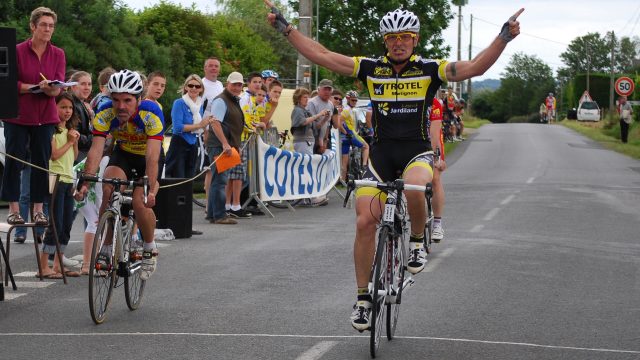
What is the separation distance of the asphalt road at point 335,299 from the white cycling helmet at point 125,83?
1739 mm

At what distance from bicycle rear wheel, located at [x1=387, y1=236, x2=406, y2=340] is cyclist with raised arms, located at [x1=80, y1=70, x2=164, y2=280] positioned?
7.41ft

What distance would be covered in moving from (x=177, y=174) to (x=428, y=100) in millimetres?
8138

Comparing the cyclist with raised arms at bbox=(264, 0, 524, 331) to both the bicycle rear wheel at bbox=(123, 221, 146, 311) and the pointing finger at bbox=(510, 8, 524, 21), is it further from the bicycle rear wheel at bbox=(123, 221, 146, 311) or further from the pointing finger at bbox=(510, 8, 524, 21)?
the bicycle rear wheel at bbox=(123, 221, 146, 311)

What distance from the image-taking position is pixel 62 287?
10.8m

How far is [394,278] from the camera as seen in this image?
814cm

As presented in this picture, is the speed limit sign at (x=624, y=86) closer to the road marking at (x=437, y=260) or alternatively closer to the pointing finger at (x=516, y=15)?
the road marking at (x=437, y=260)

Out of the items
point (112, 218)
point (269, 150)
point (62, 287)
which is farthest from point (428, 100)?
point (269, 150)

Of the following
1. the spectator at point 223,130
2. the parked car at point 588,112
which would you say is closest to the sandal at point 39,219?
the spectator at point 223,130

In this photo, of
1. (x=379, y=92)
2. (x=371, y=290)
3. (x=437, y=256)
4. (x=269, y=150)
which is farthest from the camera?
(x=269, y=150)

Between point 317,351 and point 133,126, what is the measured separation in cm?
283

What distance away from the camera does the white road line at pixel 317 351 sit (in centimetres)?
766

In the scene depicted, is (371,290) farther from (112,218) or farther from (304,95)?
(304,95)

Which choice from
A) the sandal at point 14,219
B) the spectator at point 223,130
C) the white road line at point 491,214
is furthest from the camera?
the white road line at point 491,214

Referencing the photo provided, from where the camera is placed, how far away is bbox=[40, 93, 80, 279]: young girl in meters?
11.6
